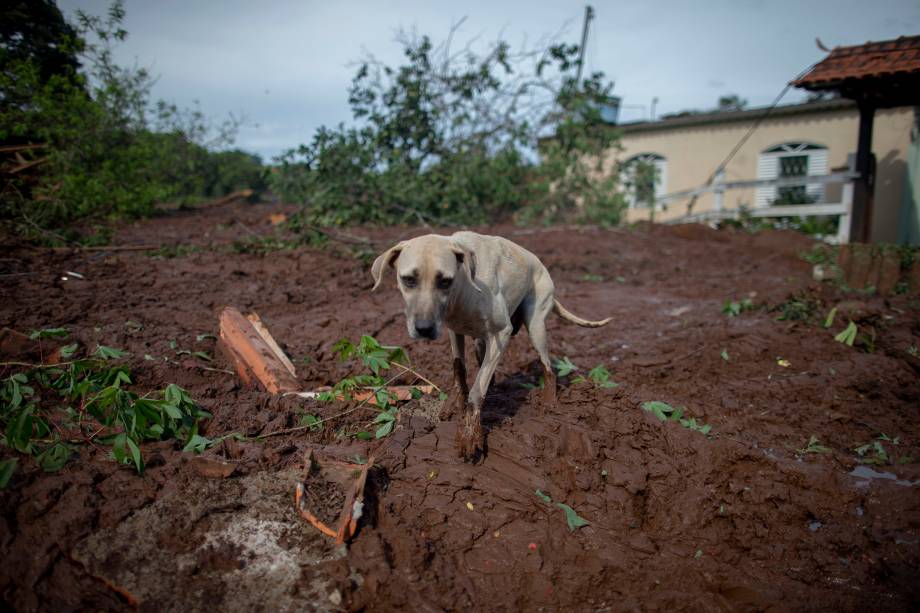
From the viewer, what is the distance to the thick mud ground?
109 inches

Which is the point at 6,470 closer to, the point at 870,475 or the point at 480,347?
the point at 480,347

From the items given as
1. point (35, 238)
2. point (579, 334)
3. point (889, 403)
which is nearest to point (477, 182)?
point (579, 334)

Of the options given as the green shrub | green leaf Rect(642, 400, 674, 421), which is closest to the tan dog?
green leaf Rect(642, 400, 674, 421)

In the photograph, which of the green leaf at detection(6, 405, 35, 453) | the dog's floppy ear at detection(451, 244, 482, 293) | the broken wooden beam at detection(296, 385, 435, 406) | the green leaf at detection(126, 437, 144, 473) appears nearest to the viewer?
the green leaf at detection(6, 405, 35, 453)

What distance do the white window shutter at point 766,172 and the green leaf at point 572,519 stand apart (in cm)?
1767

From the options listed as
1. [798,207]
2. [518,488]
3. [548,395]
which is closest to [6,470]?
[518,488]

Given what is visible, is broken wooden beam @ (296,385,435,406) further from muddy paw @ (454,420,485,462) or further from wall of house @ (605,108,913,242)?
wall of house @ (605,108,913,242)

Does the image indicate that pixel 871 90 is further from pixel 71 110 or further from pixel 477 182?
pixel 71 110

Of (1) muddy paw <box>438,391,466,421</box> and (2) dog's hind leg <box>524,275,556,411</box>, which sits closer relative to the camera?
(1) muddy paw <box>438,391,466,421</box>

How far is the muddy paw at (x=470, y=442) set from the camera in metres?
3.73

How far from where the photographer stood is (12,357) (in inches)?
167

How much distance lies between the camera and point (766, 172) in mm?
18266

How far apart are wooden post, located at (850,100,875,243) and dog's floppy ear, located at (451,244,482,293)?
11.5 metres

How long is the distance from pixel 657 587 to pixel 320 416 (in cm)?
253
